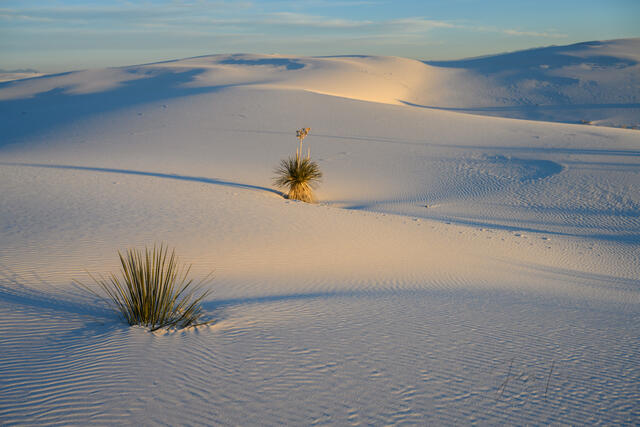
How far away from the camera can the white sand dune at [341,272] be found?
144 inches

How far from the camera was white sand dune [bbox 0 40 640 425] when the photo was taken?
3656mm

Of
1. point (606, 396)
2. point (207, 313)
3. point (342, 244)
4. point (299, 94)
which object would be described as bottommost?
point (606, 396)

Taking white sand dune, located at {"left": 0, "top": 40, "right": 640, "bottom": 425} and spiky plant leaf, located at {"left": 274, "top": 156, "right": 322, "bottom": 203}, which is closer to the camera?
white sand dune, located at {"left": 0, "top": 40, "right": 640, "bottom": 425}

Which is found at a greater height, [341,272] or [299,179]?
[299,179]

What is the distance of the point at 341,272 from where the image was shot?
757 cm

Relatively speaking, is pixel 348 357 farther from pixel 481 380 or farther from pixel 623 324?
pixel 623 324

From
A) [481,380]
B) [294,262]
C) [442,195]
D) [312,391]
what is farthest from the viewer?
[442,195]

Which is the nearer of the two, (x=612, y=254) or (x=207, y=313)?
(x=207, y=313)

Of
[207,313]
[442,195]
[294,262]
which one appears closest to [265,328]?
[207,313]

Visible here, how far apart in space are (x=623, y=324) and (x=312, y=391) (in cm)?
409

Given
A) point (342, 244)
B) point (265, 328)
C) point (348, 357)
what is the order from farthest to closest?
point (342, 244) → point (265, 328) → point (348, 357)

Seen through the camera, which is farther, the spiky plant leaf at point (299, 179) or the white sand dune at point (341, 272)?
the spiky plant leaf at point (299, 179)

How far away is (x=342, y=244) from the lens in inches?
364

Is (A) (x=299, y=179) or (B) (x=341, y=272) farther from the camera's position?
(A) (x=299, y=179)
